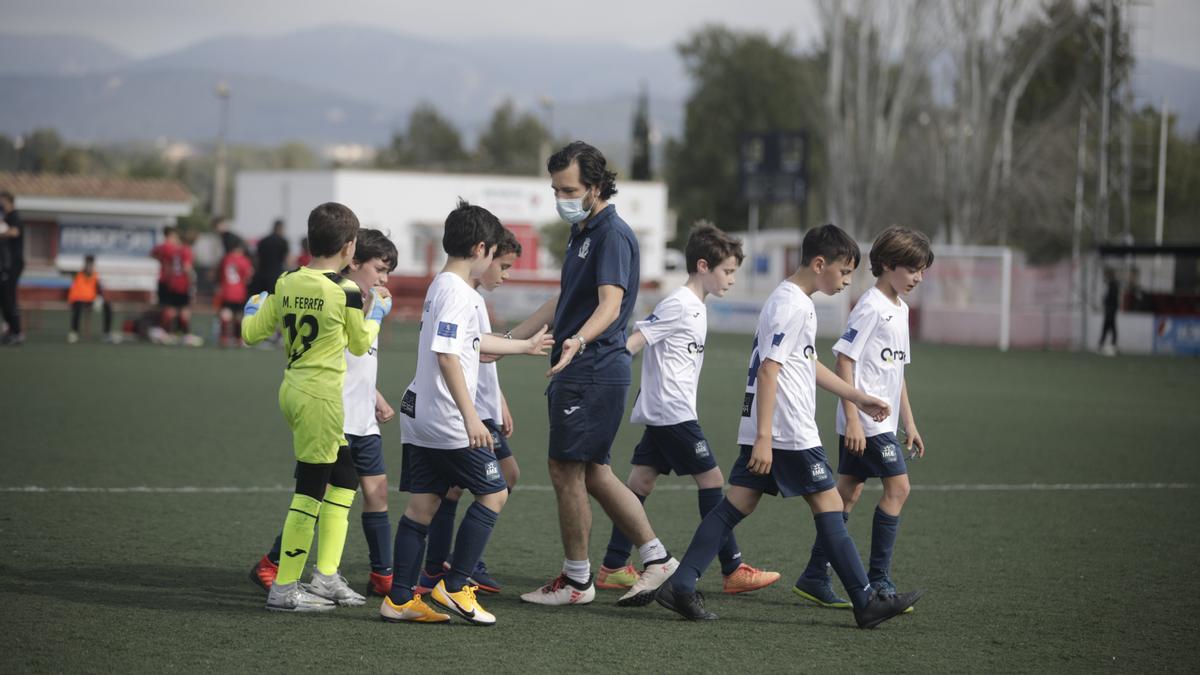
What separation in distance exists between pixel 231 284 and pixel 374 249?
15.9 meters

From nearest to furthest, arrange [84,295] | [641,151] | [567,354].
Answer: [567,354]
[84,295]
[641,151]

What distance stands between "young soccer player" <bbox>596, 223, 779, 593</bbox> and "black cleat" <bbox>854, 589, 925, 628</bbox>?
30.5 inches

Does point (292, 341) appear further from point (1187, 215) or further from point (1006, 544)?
point (1187, 215)

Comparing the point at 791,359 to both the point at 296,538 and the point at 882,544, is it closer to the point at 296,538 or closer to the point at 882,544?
the point at 882,544

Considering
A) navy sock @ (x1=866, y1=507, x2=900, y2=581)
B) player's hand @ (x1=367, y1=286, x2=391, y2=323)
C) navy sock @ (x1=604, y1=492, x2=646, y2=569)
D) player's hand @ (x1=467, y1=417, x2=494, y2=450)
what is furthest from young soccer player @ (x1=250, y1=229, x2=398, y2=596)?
navy sock @ (x1=866, y1=507, x2=900, y2=581)

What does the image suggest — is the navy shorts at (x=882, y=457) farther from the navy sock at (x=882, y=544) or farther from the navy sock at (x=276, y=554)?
the navy sock at (x=276, y=554)

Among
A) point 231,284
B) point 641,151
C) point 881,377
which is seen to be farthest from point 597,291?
point 641,151

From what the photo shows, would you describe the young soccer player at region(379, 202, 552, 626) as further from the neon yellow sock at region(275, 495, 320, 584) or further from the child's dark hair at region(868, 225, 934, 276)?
the child's dark hair at region(868, 225, 934, 276)

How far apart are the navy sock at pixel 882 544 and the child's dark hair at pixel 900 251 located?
115 centimetres

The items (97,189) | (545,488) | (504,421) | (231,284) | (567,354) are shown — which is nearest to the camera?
(567,354)

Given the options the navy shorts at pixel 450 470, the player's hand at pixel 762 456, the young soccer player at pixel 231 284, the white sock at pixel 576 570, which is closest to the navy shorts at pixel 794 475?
the player's hand at pixel 762 456

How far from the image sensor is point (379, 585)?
605 centimetres

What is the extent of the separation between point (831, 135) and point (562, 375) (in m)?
36.7

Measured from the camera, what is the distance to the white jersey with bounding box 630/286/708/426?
6395 millimetres
